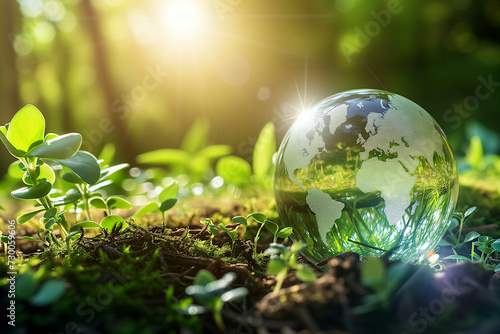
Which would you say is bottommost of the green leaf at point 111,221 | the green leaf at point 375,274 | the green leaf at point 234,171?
the green leaf at point 234,171

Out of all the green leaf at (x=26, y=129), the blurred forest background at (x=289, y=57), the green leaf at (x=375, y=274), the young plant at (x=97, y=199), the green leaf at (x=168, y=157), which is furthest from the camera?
the blurred forest background at (x=289, y=57)

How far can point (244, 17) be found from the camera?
6109 mm

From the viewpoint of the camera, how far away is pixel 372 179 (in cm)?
145

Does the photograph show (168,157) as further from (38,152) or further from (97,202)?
(38,152)

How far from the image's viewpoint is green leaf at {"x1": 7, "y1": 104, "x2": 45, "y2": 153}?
1324 mm

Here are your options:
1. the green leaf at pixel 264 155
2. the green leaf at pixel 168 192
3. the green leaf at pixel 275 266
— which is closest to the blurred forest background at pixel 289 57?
the green leaf at pixel 264 155

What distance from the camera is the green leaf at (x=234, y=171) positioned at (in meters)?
3.07

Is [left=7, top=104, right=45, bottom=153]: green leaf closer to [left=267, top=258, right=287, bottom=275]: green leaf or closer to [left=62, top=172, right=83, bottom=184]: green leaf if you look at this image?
[left=62, top=172, right=83, bottom=184]: green leaf

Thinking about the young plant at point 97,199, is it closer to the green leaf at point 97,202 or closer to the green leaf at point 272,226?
the green leaf at point 97,202

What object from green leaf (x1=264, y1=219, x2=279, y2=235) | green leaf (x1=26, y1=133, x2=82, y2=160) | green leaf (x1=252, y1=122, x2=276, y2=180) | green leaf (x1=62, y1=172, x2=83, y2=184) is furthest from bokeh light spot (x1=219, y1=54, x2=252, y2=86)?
green leaf (x1=26, y1=133, x2=82, y2=160)

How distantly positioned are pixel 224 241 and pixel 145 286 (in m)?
0.59

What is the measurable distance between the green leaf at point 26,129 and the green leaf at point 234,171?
1.83 meters

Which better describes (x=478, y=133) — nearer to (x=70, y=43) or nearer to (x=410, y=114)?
(x=410, y=114)

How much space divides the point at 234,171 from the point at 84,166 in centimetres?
186
